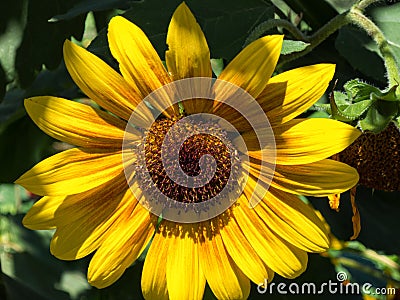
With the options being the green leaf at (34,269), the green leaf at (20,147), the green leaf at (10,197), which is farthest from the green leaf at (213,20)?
the green leaf at (10,197)

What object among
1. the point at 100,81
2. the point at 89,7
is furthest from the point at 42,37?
the point at 100,81

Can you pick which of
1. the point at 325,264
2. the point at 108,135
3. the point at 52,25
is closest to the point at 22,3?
the point at 52,25

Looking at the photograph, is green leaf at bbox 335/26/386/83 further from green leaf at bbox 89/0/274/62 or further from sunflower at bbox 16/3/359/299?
sunflower at bbox 16/3/359/299

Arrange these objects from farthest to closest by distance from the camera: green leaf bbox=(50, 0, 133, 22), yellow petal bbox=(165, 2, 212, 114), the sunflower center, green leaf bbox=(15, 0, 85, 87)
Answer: green leaf bbox=(15, 0, 85, 87)
green leaf bbox=(50, 0, 133, 22)
the sunflower center
yellow petal bbox=(165, 2, 212, 114)

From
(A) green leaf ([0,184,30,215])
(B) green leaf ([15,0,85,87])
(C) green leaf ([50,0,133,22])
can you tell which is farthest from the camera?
(A) green leaf ([0,184,30,215])

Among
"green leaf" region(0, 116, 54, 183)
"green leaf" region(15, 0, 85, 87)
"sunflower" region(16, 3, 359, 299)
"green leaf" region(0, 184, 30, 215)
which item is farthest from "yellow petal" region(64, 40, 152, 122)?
"green leaf" region(0, 184, 30, 215)

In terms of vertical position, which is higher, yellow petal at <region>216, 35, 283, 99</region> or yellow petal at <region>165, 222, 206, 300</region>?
yellow petal at <region>216, 35, 283, 99</region>

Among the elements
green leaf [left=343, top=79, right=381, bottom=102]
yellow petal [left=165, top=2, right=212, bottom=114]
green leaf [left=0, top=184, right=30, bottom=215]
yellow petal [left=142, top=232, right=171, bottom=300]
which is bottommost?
green leaf [left=0, top=184, right=30, bottom=215]

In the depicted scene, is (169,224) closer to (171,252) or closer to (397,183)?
(171,252)
